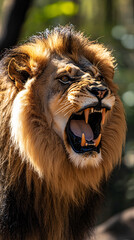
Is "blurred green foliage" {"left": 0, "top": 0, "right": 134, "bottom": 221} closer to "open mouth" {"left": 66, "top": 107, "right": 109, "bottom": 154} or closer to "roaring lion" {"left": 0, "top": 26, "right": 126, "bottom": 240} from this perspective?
"roaring lion" {"left": 0, "top": 26, "right": 126, "bottom": 240}

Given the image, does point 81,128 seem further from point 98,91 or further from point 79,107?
point 98,91

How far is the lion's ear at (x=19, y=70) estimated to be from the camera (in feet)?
10.7

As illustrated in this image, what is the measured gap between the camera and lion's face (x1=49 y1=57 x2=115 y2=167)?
307 cm

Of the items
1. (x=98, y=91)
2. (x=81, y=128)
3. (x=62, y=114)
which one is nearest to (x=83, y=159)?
(x=81, y=128)

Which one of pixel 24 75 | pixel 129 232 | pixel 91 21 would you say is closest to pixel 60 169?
pixel 24 75

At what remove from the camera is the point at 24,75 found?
3.33 meters

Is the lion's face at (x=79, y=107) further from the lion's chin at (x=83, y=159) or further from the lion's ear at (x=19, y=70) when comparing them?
the lion's ear at (x=19, y=70)

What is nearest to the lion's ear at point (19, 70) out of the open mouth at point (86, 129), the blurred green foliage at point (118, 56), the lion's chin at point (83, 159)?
the open mouth at point (86, 129)

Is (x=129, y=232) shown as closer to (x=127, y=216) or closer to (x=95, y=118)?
(x=127, y=216)

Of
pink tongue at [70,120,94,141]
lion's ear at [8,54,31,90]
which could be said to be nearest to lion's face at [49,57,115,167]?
pink tongue at [70,120,94,141]

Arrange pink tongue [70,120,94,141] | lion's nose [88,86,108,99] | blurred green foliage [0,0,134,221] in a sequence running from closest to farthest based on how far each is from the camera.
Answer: lion's nose [88,86,108,99]
pink tongue [70,120,94,141]
blurred green foliage [0,0,134,221]

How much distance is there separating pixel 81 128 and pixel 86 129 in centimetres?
5

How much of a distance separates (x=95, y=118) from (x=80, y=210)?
808 millimetres

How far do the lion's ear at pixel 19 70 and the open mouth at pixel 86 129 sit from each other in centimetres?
50
